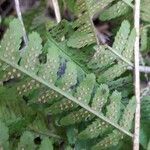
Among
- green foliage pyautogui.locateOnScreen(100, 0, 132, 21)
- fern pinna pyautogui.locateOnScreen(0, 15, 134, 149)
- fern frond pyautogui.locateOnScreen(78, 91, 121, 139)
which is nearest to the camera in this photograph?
fern pinna pyautogui.locateOnScreen(0, 15, 134, 149)

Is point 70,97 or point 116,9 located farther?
point 116,9

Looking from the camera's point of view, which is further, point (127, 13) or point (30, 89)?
point (127, 13)

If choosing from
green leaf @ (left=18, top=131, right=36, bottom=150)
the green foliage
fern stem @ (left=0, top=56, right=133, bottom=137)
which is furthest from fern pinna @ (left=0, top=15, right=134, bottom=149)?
the green foliage

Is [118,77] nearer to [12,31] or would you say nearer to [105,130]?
[105,130]

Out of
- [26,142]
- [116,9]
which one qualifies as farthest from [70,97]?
[116,9]

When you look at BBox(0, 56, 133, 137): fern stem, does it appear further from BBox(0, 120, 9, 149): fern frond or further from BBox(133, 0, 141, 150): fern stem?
BBox(0, 120, 9, 149): fern frond

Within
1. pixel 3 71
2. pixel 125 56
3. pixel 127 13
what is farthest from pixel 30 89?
pixel 127 13

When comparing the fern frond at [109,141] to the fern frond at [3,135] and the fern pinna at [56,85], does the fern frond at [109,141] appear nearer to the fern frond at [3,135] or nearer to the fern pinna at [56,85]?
the fern pinna at [56,85]

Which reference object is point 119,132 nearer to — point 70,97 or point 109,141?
point 109,141

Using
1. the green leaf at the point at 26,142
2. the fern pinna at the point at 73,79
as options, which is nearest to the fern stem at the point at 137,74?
the fern pinna at the point at 73,79
